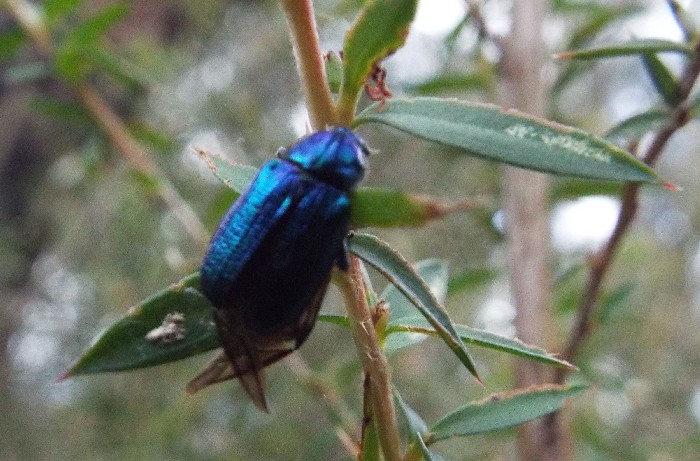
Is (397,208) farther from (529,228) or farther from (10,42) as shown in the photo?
(10,42)

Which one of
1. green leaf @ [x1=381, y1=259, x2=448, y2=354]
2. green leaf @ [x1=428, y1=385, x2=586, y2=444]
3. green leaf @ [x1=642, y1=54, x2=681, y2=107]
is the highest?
green leaf @ [x1=642, y1=54, x2=681, y2=107]

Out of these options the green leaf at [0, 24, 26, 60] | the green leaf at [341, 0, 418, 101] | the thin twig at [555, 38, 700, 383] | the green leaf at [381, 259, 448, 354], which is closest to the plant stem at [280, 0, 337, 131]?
the green leaf at [341, 0, 418, 101]

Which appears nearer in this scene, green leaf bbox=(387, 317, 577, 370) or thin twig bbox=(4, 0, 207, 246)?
green leaf bbox=(387, 317, 577, 370)

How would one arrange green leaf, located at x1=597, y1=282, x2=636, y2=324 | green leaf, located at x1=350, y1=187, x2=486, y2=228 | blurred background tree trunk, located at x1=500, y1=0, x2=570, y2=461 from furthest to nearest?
green leaf, located at x1=597, y1=282, x2=636, y2=324 → blurred background tree trunk, located at x1=500, y1=0, x2=570, y2=461 → green leaf, located at x1=350, y1=187, x2=486, y2=228

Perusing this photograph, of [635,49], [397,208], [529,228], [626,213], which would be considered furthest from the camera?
[529,228]

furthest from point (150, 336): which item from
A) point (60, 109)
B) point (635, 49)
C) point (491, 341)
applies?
point (60, 109)

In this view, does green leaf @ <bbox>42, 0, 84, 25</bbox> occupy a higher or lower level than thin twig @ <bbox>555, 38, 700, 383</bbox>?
higher

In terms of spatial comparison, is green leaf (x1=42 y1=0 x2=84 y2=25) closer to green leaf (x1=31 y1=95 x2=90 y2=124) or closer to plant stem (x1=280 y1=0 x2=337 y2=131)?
green leaf (x1=31 y1=95 x2=90 y2=124)

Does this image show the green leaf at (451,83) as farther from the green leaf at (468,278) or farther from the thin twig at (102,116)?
the thin twig at (102,116)
